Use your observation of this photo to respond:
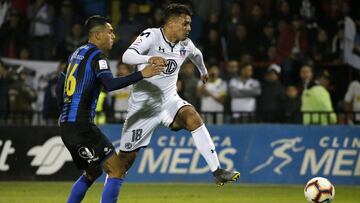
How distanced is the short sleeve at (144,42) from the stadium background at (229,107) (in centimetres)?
393

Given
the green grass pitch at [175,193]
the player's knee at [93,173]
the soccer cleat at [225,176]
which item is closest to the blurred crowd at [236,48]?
the green grass pitch at [175,193]

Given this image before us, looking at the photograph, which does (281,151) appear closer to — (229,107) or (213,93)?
(229,107)

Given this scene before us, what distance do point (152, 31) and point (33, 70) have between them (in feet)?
27.0

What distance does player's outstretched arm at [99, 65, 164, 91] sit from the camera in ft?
30.2

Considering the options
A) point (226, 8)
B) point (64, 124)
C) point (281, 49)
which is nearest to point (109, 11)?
point (226, 8)

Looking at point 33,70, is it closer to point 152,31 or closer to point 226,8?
point 226,8

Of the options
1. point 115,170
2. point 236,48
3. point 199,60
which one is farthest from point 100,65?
point 236,48

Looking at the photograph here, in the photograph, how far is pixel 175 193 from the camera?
570 inches

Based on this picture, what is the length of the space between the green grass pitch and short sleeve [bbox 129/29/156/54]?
298 centimetres

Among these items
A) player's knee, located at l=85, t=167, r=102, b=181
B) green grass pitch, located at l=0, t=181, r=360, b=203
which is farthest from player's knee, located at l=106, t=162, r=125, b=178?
green grass pitch, located at l=0, t=181, r=360, b=203

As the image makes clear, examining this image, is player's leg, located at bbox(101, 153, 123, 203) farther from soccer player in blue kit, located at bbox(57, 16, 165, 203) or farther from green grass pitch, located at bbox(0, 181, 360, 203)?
green grass pitch, located at bbox(0, 181, 360, 203)

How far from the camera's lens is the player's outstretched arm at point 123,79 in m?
9.22

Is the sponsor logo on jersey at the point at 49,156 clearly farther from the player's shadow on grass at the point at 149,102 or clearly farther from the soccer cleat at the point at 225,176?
the soccer cleat at the point at 225,176

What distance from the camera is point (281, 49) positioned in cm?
1947
